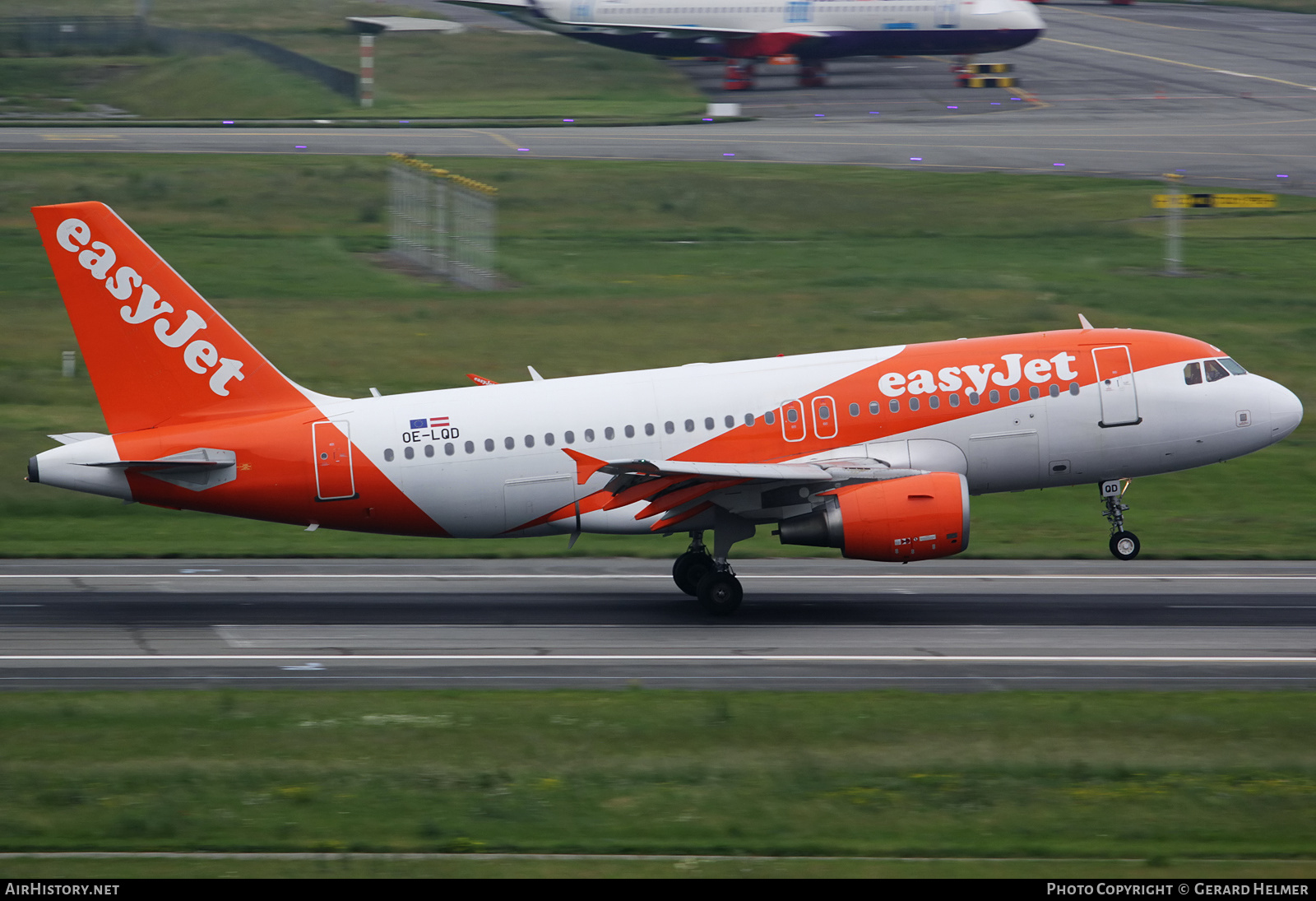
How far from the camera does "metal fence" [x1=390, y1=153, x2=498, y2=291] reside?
55.9 meters

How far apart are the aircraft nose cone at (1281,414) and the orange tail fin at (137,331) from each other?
762 inches

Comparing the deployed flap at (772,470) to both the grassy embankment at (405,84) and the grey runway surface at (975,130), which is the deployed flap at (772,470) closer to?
the grey runway surface at (975,130)

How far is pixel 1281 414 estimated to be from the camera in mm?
28484

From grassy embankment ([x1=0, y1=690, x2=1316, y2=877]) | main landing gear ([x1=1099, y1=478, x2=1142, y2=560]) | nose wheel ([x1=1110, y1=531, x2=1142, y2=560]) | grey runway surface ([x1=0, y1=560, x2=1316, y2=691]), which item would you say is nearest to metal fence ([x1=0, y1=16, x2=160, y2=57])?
grey runway surface ([x1=0, y1=560, x2=1316, y2=691])

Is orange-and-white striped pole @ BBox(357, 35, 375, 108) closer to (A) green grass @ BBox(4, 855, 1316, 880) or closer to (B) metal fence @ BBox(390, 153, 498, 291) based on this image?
(B) metal fence @ BBox(390, 153, 498, 291)

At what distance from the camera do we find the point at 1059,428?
90.4 feet

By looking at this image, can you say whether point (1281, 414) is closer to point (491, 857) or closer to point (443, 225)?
point (491, 857)

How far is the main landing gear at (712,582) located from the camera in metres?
27.2

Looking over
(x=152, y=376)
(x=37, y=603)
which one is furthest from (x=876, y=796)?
(x=37, y=603)

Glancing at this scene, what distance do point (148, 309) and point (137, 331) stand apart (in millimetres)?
438

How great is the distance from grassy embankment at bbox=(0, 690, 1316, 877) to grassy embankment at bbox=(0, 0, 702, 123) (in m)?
61.8

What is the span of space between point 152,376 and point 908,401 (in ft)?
45.7

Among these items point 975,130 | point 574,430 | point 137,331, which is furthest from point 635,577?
point 975,130

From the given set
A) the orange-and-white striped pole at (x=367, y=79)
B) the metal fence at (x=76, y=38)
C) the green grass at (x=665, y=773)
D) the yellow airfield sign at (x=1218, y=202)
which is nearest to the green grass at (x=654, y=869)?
the green grass at (x=665, y=773)
